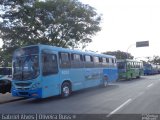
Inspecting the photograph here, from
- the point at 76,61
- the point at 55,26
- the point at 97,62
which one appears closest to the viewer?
the point at 76,61

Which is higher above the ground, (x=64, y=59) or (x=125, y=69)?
(x=64, y=59)

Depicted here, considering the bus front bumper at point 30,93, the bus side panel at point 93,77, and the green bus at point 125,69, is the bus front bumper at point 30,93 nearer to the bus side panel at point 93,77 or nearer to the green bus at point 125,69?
the bus side panel at point 93,77

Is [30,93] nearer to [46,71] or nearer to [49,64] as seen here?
[46,71]

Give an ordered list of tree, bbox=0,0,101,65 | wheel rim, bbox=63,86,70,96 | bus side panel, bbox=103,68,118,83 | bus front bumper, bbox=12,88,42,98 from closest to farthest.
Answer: bus front bumper, bbox=12,88,42,98 < wheel rim, bbox=63,86,70,96 < bus side panel, bbox=103,68,118,83 < tree, bbox=0,0,101,65

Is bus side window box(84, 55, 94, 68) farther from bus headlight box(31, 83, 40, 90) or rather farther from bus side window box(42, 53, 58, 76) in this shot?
bus headlight box(31, 83, 40, 90)

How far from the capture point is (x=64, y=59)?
16.5m

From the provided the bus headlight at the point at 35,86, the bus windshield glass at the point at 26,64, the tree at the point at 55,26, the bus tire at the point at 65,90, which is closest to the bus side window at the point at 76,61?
the bus tire at the point at 65,90

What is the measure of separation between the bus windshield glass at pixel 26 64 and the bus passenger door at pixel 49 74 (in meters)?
0.43

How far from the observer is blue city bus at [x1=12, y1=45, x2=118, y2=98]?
1422 centimetres

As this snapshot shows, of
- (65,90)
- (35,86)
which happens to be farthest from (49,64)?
(65,90)

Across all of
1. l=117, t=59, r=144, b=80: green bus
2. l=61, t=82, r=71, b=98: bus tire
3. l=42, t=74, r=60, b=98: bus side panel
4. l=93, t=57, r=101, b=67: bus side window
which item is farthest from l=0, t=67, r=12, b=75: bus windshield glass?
l=117, t=59, r=144, b=80: green bus

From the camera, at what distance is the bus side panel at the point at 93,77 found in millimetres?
19219

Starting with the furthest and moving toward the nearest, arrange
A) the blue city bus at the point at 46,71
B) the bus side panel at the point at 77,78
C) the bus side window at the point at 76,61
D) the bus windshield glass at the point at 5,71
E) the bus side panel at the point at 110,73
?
the bus side panel at the point at 110,73 → the bus windshield glass at the point at 5,71 → the bus side window at the point at 76,61 → the bus side panel at the point at 77,78 → the blue city bus at the point at 46,71

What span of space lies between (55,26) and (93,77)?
9248 mm
